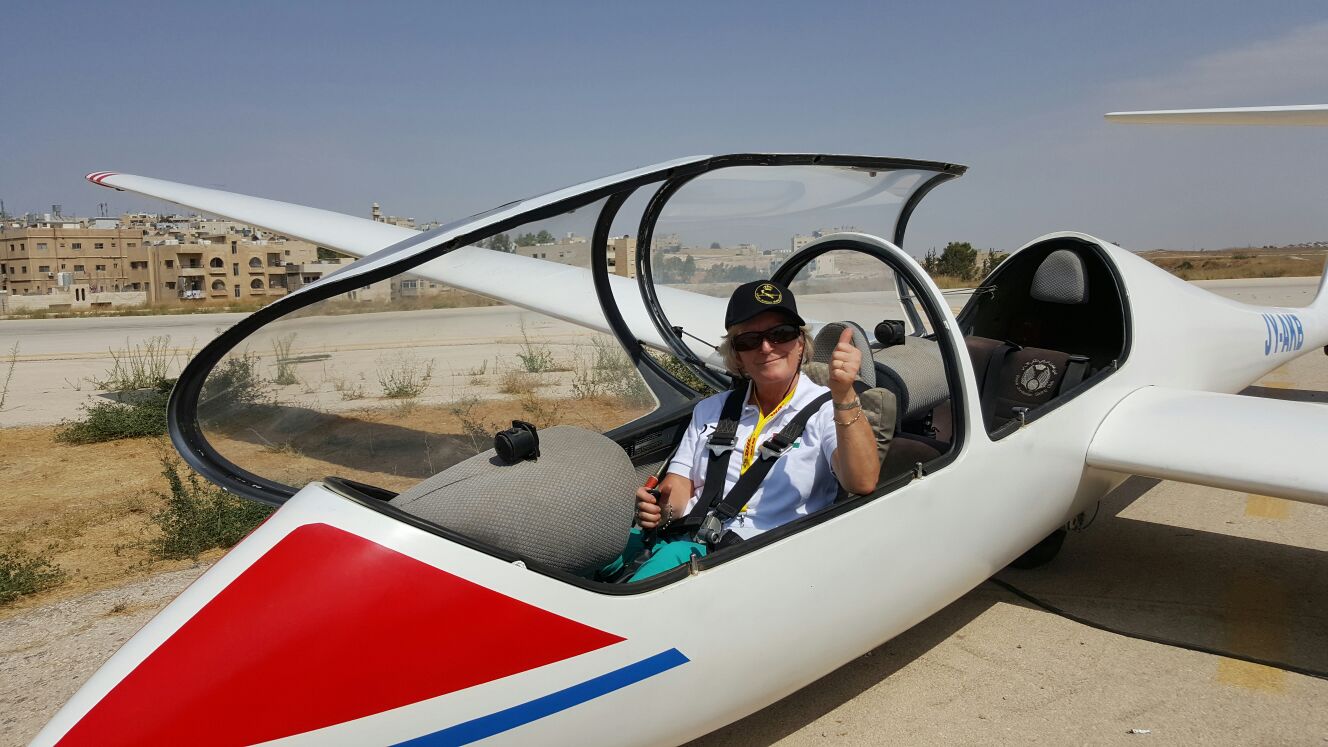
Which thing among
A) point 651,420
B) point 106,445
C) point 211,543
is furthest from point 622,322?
point 106,445

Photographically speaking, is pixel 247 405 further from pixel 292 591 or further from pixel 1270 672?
pixel 1270 672

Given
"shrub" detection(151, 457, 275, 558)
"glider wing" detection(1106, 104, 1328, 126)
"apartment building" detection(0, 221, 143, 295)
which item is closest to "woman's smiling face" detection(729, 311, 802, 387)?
"shrub" detection(151, 457, 275, 558)

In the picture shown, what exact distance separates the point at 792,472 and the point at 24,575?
423cm

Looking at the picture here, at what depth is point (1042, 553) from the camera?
4.50 metres

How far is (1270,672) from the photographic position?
11.2ft

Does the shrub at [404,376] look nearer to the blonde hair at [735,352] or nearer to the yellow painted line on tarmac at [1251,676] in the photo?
the blonde hair at [735,352]

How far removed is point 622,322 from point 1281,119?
22.1 feet

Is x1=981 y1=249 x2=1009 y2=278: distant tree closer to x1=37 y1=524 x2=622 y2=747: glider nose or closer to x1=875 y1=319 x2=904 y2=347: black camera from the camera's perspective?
x1=875 y1=319 x2=904 y2=347: black camera

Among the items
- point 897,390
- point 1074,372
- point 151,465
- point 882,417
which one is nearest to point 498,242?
point 882,417

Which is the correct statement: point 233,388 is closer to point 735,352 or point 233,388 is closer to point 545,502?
point 545,502

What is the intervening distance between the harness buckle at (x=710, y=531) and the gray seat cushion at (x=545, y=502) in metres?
0.26

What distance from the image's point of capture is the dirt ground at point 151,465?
3078 mm

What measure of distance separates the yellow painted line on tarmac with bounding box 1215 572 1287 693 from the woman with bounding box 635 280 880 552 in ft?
6.26

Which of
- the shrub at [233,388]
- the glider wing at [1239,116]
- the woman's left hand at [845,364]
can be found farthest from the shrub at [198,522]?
the glider wing at [1239,116]
